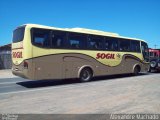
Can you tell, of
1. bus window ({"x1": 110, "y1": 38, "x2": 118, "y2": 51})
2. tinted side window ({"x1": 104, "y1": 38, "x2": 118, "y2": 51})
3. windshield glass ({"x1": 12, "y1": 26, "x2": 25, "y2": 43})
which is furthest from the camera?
bus window ({"x1": 110, "y1": 38, "x2": 118, "y2": 51})

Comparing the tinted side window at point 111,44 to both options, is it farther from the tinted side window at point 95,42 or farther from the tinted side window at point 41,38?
the tinted side window at point 41,38

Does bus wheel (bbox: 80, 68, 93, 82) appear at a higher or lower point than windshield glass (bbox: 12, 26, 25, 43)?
lower

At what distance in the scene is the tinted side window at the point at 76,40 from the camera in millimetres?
14820

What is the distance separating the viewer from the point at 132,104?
8562mm

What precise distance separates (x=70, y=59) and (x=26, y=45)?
117 inches

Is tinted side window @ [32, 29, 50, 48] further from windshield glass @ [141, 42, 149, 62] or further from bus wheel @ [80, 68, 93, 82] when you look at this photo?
windshield glass @ [141, 42, 149, 62]

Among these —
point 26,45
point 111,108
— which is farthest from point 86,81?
point 111,108

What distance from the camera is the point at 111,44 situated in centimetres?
1767

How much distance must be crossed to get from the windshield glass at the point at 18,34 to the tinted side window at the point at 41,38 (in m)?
0.71

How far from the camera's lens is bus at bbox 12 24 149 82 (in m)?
13.1

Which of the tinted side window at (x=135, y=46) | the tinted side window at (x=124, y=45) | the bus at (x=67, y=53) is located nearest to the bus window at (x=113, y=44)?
the bus at (x=67, y=53)

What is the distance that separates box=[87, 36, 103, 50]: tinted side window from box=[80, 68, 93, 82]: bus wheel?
1.45 m

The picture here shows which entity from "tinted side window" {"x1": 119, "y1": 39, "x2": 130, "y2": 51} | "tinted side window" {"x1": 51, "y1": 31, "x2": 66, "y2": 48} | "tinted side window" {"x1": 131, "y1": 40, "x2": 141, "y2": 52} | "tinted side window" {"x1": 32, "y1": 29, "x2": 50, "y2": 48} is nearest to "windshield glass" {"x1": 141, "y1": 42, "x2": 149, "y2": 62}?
"tinted side window" {"x1": 131, "y1": 40, "x2": 141, "y2": 52}

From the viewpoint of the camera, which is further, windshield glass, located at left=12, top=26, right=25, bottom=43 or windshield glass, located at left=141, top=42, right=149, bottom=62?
windshield glass, located at left=141, top=42, right=149, bottom=62
